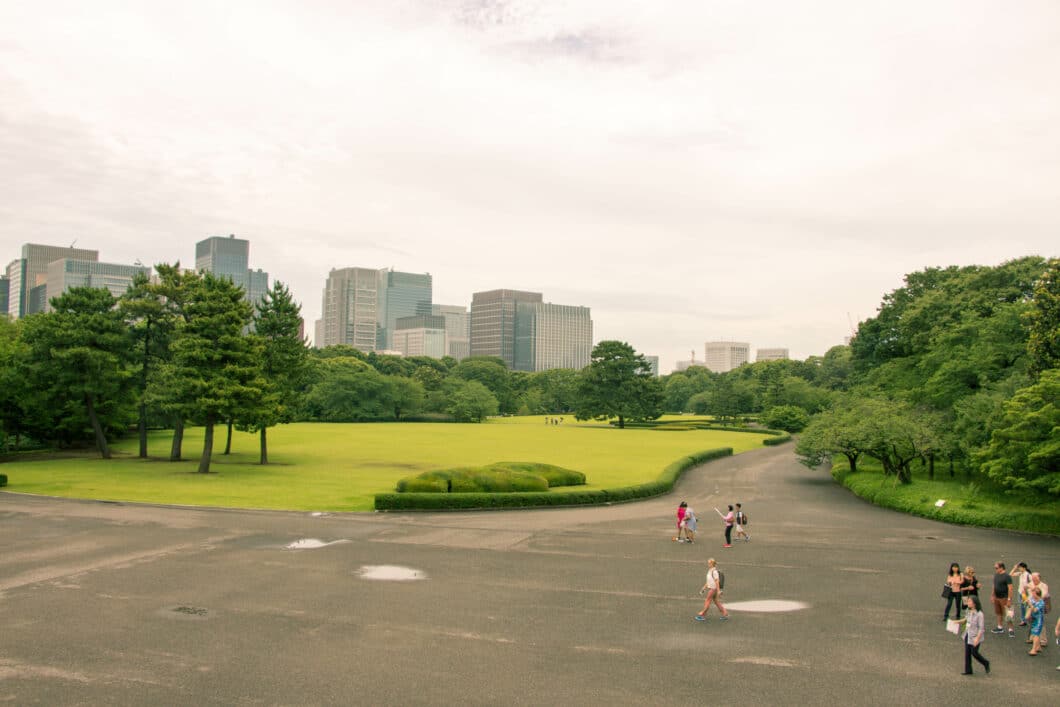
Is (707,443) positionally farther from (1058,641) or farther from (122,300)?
(1058,641)

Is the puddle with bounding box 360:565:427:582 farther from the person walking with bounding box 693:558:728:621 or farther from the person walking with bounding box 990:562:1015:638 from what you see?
the person walking with bounding box 990:562:1015:638

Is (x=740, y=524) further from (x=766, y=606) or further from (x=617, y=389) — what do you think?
(x=617, y=389)

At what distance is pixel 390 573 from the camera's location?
20.9 meters

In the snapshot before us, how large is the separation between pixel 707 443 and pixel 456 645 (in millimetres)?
71028

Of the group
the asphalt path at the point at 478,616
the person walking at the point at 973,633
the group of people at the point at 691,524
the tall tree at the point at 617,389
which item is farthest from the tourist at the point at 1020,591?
the tall tree at the point at 617,389

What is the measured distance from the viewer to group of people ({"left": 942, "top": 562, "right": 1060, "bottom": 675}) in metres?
13.5

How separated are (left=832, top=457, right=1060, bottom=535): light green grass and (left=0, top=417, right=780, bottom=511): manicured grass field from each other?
1427cm

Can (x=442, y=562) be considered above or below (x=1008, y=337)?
below

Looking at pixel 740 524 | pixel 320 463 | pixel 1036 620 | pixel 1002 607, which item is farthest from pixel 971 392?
pixel 320 463

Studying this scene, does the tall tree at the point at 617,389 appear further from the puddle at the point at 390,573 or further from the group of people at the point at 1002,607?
the group of people at the point at 1002,607

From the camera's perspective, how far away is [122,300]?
51.8m

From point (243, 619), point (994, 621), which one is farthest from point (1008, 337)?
point (243, 619)

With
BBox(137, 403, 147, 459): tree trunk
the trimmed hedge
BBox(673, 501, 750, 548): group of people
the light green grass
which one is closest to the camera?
BBox(673, 501, 750, 548): group of people

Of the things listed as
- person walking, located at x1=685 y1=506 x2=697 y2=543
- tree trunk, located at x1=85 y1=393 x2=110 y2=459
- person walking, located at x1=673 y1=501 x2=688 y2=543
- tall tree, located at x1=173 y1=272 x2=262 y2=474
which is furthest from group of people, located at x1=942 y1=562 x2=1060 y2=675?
tree trunk, located at x1=85 y1=393 x2=110 y2=459
